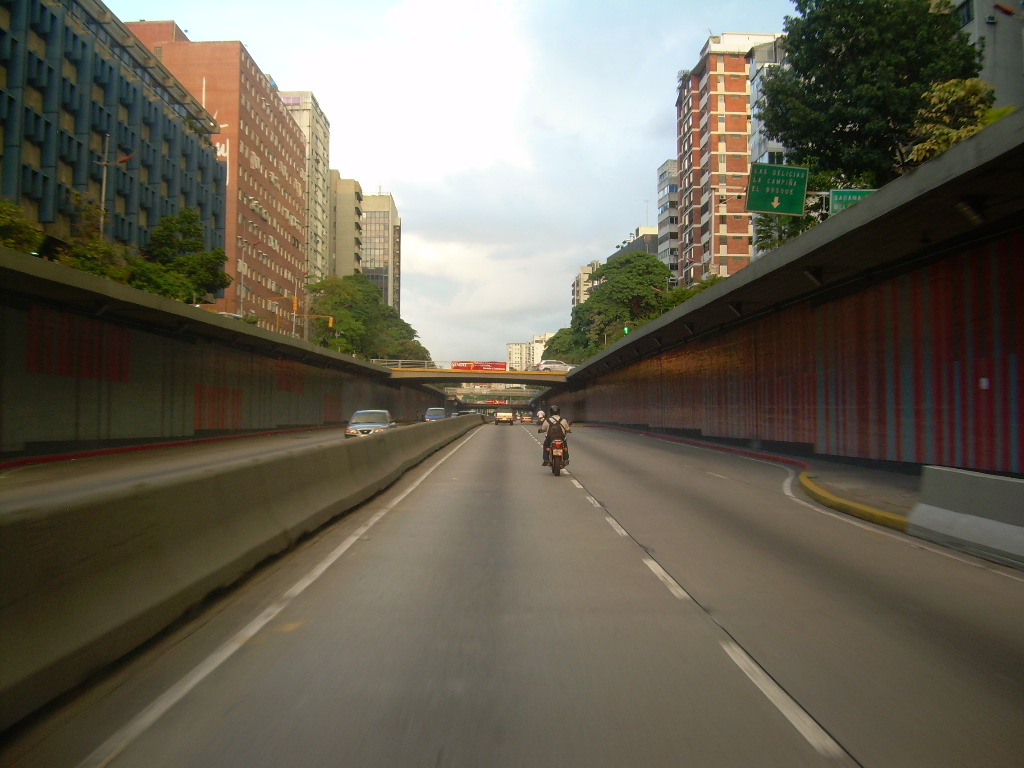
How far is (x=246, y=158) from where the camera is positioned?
3332 inches

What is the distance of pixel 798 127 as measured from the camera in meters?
33.4

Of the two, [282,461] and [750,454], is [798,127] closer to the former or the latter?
[750,454]

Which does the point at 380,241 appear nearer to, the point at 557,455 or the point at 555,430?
the point at 555,430

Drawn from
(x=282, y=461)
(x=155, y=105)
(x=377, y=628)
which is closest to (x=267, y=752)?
(x=377, y=628)

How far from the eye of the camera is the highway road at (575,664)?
3963 millimetres

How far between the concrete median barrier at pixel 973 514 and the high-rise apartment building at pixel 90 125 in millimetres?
37483

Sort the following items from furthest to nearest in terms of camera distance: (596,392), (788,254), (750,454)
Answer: (596,392) < (750,454) < (788,254)

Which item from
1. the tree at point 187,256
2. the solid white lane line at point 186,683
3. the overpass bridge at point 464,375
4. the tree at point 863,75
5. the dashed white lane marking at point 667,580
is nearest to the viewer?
the solid white lane line at point 186,683

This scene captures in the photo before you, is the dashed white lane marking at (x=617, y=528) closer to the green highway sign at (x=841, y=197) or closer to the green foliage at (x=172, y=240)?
the green highway sign at (x=841, y=197)

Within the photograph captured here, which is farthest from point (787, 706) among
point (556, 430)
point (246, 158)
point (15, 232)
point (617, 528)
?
point (246, 158)

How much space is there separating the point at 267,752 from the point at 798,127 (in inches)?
1362

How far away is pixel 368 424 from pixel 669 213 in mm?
77376

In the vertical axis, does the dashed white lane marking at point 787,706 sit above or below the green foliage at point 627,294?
below

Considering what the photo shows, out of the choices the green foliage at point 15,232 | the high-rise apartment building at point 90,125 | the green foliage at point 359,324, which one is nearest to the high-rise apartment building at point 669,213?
the green foliage at point 359,324
